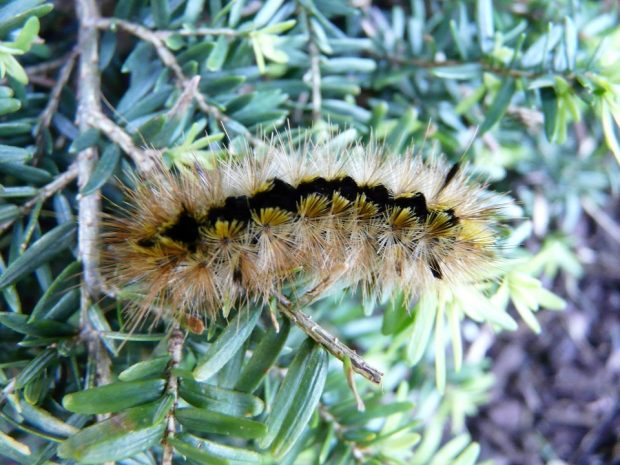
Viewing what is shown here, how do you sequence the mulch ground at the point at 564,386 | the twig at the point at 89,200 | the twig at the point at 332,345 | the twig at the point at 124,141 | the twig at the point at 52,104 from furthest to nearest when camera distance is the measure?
the mulch ground at the point at 564,386 < the twig at the point at 52,104 < the twig at the point at 124,141 < the twig at the point at 89,200 < the twig at the point at 332,345

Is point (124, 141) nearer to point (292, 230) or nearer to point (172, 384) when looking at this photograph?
point (292, 230)

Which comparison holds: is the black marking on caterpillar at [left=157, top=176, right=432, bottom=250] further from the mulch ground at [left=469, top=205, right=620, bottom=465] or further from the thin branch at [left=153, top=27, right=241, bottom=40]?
the mulch ground at [left=469, top=205, right=620, bottom=465]

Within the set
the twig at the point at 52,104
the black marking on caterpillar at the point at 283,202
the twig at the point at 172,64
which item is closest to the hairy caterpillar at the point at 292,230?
the black marking on caterpillar at the point at 283,202

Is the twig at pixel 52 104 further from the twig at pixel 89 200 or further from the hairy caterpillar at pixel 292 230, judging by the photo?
the hairy caterpillar at pixel 292 230

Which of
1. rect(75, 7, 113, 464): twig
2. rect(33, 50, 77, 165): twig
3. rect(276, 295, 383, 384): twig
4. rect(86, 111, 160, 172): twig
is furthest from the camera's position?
rect(33, 50, 77, 165): twig

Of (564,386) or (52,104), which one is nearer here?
(52,104)

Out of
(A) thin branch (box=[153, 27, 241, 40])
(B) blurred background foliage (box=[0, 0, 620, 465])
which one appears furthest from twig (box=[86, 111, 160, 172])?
(A) thin branch (box=[153, 27, 241, 40])

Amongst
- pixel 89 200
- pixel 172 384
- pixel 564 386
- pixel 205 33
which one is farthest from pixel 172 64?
pixel 564 386
